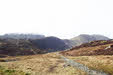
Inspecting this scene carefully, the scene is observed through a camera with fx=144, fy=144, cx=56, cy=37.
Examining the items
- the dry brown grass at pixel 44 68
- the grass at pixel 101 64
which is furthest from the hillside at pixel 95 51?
the dry brown grass at pixel 44 68

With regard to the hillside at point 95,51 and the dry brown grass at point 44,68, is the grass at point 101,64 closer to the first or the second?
the dry brown grass at point 44,68

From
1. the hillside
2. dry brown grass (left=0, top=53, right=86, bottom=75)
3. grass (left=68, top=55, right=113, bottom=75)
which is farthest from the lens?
the hillside

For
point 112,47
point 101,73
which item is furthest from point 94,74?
point 112,47

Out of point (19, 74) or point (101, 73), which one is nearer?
point (19, 74)

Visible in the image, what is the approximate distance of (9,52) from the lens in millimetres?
184875

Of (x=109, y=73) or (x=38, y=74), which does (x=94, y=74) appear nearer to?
(x=109, y=73)

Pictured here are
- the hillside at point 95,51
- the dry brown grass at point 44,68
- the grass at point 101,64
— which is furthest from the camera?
the hillside at point 95,51

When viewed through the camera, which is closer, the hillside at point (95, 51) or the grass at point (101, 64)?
the grass at point (101, 64)

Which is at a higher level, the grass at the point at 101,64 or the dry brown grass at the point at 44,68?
the dry brown grass at the point at 44,68

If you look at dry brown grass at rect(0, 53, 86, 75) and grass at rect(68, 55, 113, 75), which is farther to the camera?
grass at rect(68, 55, 113, 75)

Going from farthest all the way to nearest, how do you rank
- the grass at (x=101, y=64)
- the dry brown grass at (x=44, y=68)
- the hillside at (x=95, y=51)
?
the hillside at (x=95, y=51) → the grass at (x=101, y=64) → the dry brown grass at (x=44, y=68)

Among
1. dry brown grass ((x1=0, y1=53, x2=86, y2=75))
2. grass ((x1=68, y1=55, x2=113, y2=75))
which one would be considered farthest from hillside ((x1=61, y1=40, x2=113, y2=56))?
dry brown grass ((x1=0, y1=53, x2=86, y2=75))

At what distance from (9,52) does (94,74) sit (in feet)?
512

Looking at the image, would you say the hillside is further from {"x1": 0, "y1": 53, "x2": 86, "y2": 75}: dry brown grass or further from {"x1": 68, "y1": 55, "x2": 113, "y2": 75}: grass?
{"x1": 0, "y1": 53, "x2": 86, "y2": 75}: dry brown grass
